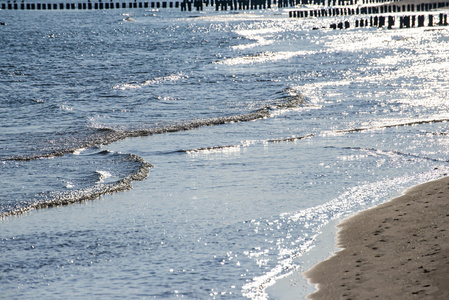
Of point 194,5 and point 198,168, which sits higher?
point 194,5

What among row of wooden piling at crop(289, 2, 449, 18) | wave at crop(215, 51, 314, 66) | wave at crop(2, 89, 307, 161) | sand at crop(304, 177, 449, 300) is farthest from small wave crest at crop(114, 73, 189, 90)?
row of wooden piling at crop(289, 2, 449, 18)

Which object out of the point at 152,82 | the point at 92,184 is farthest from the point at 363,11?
the point at 92,184

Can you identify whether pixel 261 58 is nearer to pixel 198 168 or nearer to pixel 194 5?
pixel 198 168

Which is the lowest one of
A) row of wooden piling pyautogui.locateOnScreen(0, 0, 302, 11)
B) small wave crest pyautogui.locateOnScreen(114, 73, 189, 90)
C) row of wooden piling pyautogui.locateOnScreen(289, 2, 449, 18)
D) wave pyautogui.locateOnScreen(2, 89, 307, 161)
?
wave pyautogui.locateOnScreen(2, 89, 307, 161)

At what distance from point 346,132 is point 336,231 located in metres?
Answer: 6.20

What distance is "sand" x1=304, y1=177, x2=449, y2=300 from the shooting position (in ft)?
17.0

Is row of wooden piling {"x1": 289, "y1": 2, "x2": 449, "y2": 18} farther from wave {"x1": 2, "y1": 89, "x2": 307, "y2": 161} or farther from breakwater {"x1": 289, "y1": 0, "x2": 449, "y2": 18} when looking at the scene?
wave {"x1": 2, "y1": 89, "x2": 307, "y2": 161}

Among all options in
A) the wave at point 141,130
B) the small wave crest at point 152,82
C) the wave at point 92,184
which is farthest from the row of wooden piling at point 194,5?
the wave at point 92,184

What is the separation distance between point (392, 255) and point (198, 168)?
4.78m

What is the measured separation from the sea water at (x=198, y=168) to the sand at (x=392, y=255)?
10.7 inches

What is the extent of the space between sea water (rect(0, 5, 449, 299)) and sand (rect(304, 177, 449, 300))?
0.89 ft

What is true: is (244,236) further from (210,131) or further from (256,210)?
(210,131)

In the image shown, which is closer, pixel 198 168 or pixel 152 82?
pixel 198 168

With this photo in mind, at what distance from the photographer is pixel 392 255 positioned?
5.95 meters
